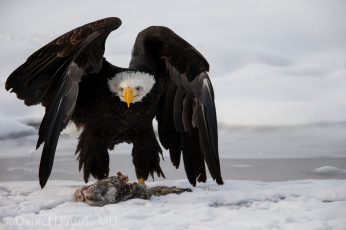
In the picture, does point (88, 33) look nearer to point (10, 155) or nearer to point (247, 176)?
point (247, 176)

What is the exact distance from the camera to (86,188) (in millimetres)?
3443

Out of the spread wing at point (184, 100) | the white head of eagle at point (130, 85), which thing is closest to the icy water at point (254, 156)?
the spread wing at point (184, 100)

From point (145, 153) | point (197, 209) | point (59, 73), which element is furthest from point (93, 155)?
point (197, 209)

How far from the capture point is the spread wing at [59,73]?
3166mm

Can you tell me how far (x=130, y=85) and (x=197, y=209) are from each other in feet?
4.10

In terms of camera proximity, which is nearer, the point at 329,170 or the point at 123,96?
the point at 123,96

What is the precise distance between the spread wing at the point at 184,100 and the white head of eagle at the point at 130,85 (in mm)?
193

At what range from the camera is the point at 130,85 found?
3855 millimetres

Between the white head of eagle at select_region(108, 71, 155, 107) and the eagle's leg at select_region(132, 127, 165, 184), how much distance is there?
364mm

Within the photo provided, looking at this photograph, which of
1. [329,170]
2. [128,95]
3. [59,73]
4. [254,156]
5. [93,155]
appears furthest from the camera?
[254,156]

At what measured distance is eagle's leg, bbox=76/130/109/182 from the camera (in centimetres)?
412

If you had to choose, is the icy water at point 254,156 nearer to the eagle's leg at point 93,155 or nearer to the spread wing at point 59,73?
the eagle's leg at point 93,155

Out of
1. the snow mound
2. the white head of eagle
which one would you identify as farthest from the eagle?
the snow mound

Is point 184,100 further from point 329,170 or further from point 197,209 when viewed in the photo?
point 329,170
